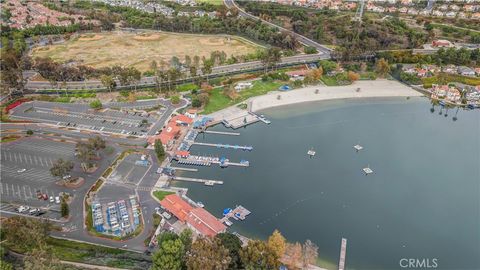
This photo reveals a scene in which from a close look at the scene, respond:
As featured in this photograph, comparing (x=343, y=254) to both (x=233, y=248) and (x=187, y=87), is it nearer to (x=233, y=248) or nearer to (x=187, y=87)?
(x=233, y=248)

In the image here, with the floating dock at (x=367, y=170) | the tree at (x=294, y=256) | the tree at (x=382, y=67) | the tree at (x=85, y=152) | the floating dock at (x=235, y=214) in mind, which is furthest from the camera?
the tree at (x=382, y=67)

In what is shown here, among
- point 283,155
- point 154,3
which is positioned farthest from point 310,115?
point 154,3

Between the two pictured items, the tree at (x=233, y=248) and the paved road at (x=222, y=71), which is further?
the paved road at (x=222, y=71)

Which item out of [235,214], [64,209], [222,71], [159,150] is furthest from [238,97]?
[64,209]

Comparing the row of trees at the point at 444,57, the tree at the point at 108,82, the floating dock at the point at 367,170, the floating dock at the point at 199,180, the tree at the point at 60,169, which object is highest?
the row of trees at the point at 444,57

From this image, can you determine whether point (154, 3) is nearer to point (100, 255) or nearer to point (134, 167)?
point (134, 167)

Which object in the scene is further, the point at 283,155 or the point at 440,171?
the point at 283,155

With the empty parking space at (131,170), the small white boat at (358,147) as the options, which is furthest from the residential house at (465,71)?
the empty parking space at (131,170)

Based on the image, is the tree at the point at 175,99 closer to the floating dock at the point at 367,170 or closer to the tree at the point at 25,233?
the tree at the point at 25,233
